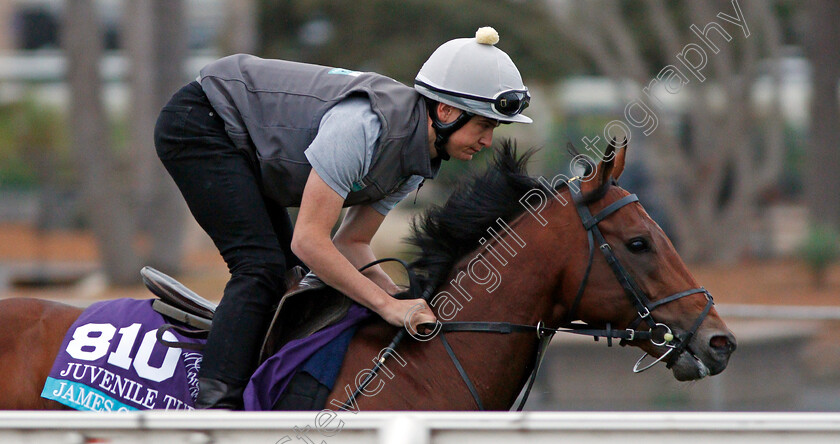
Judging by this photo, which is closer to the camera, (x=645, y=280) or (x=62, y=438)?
(x=62, y=438)

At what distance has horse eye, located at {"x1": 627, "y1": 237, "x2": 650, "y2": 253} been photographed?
10.9 feet

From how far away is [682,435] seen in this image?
2.47 metres

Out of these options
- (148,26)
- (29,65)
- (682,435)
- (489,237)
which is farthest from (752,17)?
(29,65)

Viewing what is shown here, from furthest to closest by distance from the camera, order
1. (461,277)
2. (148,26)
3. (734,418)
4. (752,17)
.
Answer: (752,17)
(148,26)
(461,277)
(734,418)

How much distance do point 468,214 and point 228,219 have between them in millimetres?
879

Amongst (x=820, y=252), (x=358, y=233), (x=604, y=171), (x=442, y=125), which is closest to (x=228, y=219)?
(x=358, y=233)

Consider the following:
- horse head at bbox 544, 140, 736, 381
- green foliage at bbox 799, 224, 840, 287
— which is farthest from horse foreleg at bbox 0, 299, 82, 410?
green foliage at bbox 799, 224, 840, 287

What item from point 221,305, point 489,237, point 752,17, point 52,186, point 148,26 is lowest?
point 52,186

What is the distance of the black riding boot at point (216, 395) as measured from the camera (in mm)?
3219

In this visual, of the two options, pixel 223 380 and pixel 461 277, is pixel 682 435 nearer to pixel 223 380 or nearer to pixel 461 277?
pixel 461 277

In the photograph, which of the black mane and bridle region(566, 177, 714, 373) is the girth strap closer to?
the black mane

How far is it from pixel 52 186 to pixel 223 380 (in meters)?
17.9

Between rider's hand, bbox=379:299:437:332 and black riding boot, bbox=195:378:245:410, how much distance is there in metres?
0.58

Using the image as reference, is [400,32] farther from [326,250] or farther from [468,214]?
[326,250]
